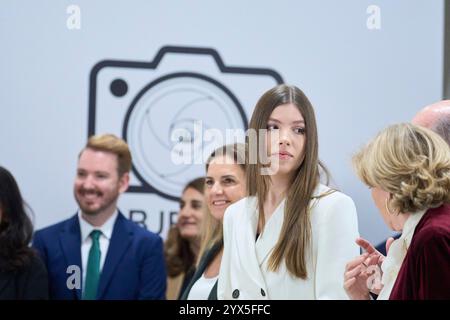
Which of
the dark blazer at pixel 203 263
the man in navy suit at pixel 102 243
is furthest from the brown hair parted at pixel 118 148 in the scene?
the dark blazer at pixel 203 263

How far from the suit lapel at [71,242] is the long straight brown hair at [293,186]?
0.80 m

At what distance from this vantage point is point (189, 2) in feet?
11.4

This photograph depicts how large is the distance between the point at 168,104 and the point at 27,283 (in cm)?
99

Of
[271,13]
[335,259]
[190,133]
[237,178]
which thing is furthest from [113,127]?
[335,259]

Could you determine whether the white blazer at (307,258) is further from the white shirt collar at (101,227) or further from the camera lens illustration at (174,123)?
the white shirt collar at (101,227)

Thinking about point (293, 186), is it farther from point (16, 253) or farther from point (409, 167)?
point (16, 253)

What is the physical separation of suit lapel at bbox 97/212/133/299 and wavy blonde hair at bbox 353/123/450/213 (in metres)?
1.28

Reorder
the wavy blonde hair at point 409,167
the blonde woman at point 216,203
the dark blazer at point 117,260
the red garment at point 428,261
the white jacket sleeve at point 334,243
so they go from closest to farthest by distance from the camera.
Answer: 1. the red garment at point 428,261
2. the wavy blonde hair at point 409,167
3. the white jacket sleeve at point 334,243
4. the blonde woman at point 216,203
5. the dark blazer at point 117,260

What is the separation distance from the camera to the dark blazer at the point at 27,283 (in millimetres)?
3221

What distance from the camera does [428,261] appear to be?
2.22m

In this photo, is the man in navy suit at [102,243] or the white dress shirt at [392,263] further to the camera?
the man in navy suit at [102,243]

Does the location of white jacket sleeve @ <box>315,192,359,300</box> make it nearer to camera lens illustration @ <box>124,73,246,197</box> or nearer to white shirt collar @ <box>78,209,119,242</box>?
camera lens illustration @ <box>124,73,246,197</box>

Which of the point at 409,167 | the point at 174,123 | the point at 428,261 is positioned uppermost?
the point at 174,123

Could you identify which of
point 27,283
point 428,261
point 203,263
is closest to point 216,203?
point 203,263
